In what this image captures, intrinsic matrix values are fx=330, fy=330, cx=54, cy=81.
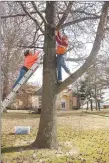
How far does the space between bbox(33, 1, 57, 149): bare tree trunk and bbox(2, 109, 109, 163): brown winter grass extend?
0.12 meters

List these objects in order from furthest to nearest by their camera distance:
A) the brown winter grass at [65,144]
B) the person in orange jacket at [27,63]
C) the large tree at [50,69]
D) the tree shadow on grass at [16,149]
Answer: the large tree at [50,69] < the tree shadow on grass at [16,149] < the brown winter grass at [65,144] < the person in orange jacket at [27,63]

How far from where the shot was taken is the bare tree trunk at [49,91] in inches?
129

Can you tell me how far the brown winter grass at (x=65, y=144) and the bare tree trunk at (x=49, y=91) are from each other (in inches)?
4.9

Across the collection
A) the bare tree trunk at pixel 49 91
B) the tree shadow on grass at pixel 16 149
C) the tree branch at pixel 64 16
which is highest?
the tree branch at pixel 64 16

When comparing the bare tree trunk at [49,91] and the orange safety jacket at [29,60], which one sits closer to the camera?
the orange safety jacket at [29,60]

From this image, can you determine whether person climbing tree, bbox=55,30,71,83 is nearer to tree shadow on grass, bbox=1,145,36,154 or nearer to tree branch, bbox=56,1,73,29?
tree branch, bbox=56,1,73,29

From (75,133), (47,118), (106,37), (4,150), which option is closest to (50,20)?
(106,37)

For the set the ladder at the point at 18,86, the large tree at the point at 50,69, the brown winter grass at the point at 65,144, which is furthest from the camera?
the large tree at the point at 50,69

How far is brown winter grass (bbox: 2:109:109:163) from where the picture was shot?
115 inches

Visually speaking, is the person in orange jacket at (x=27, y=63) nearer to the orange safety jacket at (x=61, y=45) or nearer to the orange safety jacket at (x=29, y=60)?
the orange safety jacket at (x=29, y=60)

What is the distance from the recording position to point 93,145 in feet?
11.7

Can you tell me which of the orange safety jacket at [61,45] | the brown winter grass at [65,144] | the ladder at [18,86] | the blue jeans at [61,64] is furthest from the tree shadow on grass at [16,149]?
the orange safety jacket at [61,45]

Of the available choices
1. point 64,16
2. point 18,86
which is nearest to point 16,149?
point 18,86

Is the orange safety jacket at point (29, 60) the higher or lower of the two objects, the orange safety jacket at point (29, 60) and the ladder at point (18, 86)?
the higher
